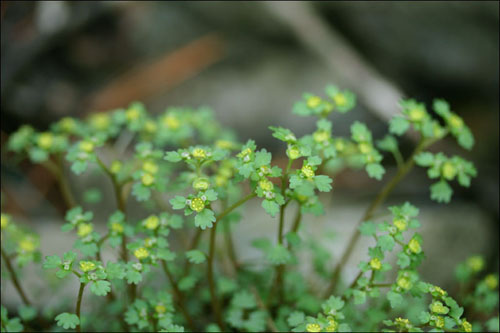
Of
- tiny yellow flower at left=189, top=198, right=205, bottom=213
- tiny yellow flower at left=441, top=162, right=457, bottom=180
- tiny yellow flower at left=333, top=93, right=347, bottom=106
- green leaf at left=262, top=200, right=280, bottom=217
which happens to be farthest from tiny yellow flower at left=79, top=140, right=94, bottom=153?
tiny yellow flower at left=441, top=162, right=457, bottom=180

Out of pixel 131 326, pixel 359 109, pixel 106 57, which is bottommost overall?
pixel 131 326

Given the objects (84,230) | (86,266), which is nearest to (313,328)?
(86,266)

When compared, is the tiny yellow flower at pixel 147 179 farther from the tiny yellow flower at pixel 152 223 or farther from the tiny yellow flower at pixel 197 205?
the tiny yellow flower at pixel 197 205

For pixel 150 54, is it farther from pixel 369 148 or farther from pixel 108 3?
pixel 369 148

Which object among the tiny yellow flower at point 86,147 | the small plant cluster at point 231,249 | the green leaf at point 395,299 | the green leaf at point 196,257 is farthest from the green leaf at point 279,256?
the tiny yellow flower at point 86,147

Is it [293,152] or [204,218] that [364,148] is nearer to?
[293,152]

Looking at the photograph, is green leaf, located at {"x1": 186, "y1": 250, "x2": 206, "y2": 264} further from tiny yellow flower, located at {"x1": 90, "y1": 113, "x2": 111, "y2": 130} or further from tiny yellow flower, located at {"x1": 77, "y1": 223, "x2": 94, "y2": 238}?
tiny yellow flower, located at {"x1": 90, "y1": 113, "x2": 111, "y2": 130}

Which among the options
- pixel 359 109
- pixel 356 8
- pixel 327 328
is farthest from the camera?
pixel 359 109

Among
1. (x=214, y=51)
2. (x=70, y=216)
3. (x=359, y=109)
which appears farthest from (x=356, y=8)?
(x=70, y=216)
